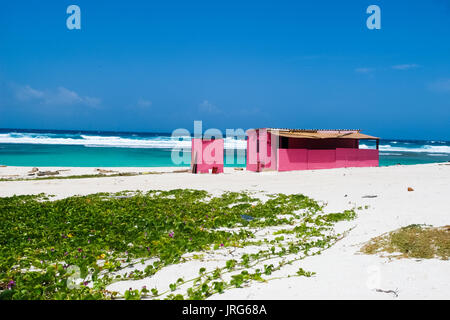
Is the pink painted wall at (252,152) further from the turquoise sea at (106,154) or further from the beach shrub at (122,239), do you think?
the beach shrub at (122,239)

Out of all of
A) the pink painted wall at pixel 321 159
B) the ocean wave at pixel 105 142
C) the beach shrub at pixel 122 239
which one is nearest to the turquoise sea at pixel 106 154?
the ocean wave at pixel 105 142

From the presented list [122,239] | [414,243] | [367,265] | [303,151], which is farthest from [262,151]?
[367,265]

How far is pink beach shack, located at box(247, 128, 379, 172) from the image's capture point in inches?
764

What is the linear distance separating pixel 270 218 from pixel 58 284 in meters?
4.67

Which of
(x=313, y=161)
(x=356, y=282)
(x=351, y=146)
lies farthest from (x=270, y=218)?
(x=351, y=146)

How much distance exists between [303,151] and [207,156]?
574 centimetres

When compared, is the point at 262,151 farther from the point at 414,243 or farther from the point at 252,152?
the point at 414,243

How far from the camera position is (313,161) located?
20.0m

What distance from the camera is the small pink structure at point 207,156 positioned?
18453 mm

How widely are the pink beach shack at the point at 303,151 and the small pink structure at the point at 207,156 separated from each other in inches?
103

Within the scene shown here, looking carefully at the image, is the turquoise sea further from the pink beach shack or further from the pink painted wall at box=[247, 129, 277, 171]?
the pink beach shack

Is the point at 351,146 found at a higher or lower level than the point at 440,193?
higher
